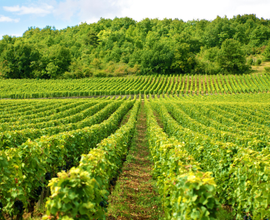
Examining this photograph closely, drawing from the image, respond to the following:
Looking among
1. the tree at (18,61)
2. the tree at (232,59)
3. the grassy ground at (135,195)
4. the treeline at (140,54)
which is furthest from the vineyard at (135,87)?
the grassy ground at (135,195)

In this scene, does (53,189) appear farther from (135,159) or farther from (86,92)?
(86,92)

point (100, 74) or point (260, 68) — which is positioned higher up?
point (260, 68)

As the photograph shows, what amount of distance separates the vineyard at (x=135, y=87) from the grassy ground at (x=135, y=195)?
42390mm

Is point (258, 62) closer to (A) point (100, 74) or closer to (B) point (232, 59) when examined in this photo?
(B) point (232, 59)

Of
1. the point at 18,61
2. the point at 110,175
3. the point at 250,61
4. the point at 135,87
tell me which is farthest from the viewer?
the point at 250,61

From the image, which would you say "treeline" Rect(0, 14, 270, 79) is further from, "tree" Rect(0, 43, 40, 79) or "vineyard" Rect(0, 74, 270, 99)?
"vineyard" Rect(0, 74, 270, 99)

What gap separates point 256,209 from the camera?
175 inches

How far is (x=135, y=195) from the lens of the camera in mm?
6734

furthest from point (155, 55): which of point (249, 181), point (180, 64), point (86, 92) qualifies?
point (249, 181)

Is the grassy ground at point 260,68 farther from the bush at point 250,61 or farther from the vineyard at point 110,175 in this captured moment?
the vineyard at point 110,175

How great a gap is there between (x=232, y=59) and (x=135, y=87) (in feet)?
146

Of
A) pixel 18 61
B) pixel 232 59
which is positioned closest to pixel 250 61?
pixel 232 59

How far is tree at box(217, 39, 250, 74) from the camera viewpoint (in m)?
76.8

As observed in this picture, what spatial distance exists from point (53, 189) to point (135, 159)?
7.63 m
